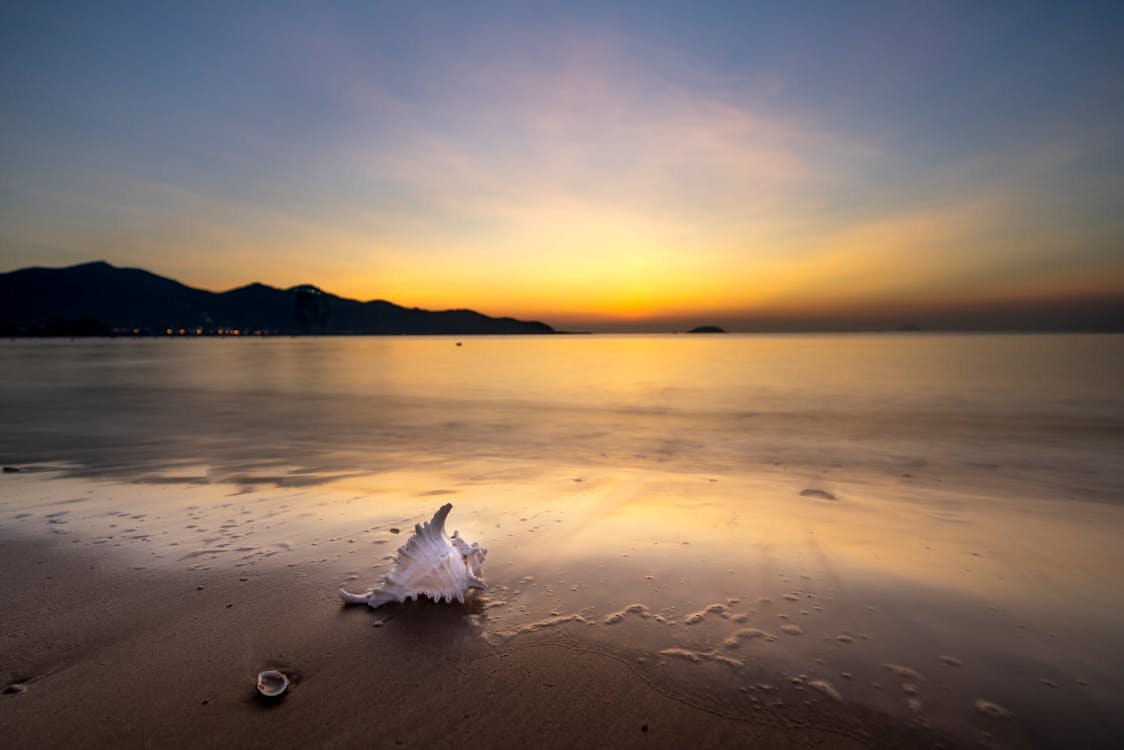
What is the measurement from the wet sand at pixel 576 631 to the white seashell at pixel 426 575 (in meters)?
0.10

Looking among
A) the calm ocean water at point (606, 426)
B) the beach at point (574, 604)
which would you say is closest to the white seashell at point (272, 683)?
the beach at point (574, 604)

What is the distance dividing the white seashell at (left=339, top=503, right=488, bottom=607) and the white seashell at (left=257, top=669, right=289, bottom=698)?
0.77 meters

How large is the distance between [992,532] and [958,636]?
2792 millimetres

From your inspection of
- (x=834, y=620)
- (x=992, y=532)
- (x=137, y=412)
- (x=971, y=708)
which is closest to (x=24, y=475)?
(x=137, y=412)

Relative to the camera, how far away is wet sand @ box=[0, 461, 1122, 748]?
2516 millimetres

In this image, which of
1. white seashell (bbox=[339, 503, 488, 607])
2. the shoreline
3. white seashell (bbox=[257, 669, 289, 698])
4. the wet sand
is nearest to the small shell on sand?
the wet sand

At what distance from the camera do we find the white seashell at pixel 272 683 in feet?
8.80

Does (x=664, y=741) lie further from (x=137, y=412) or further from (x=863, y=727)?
(x=137, y=412)

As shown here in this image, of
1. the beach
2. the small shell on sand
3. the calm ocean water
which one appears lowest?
the calm ocean water

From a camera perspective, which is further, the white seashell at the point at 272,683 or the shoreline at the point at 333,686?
the white seashell at the point at 272,683

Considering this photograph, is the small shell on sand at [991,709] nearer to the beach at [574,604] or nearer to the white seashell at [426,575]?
the beach at [574,604]

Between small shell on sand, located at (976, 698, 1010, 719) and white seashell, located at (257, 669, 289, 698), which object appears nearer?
small shell on sand, located at (976, 698, 1010, 719)

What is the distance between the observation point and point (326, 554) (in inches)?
179

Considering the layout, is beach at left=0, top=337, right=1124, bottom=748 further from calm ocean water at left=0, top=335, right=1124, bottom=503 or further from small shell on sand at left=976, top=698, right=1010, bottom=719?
calm ocean water at left=0, top=335, right=1124, bottom=503
